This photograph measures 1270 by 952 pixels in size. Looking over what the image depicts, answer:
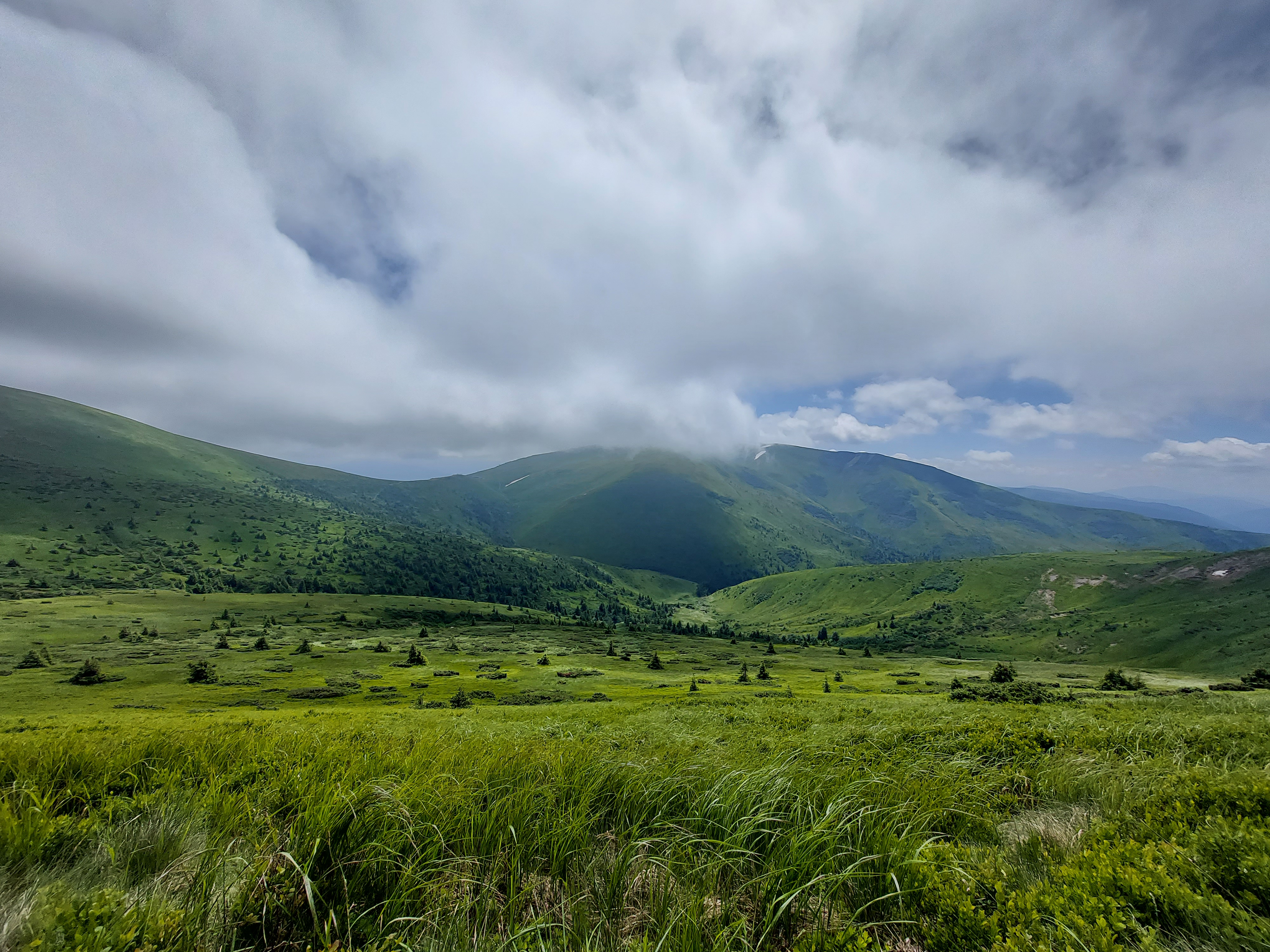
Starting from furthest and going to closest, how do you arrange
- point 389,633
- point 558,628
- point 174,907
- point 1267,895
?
point 558,628
point 389,633
point 1267,895
point 174,907

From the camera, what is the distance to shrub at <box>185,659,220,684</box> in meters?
85.4

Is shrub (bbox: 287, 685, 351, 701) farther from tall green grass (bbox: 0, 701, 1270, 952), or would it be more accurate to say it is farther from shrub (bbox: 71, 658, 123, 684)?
tall green grass (bbox: 0, 701, 1270, 952)

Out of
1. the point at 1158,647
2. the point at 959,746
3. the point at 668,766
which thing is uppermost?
the point at 668,766

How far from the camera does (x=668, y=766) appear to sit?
19.8 ft

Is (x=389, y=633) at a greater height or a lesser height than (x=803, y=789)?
lesser

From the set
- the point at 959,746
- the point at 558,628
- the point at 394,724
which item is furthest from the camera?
the point at 558,628

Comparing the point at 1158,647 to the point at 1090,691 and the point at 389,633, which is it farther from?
the point at 389,633

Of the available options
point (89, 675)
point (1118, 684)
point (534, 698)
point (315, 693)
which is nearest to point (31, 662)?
point (89, 675)

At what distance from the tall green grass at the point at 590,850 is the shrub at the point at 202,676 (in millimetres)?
107716

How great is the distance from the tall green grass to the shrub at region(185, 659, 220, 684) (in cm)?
10772

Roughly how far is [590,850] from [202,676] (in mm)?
115468

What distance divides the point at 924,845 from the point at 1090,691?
1900 inches

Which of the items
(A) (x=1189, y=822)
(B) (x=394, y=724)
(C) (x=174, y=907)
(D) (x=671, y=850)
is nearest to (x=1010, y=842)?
(A) (x=1189, y=822)

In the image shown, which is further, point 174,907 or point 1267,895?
point 1267,895
